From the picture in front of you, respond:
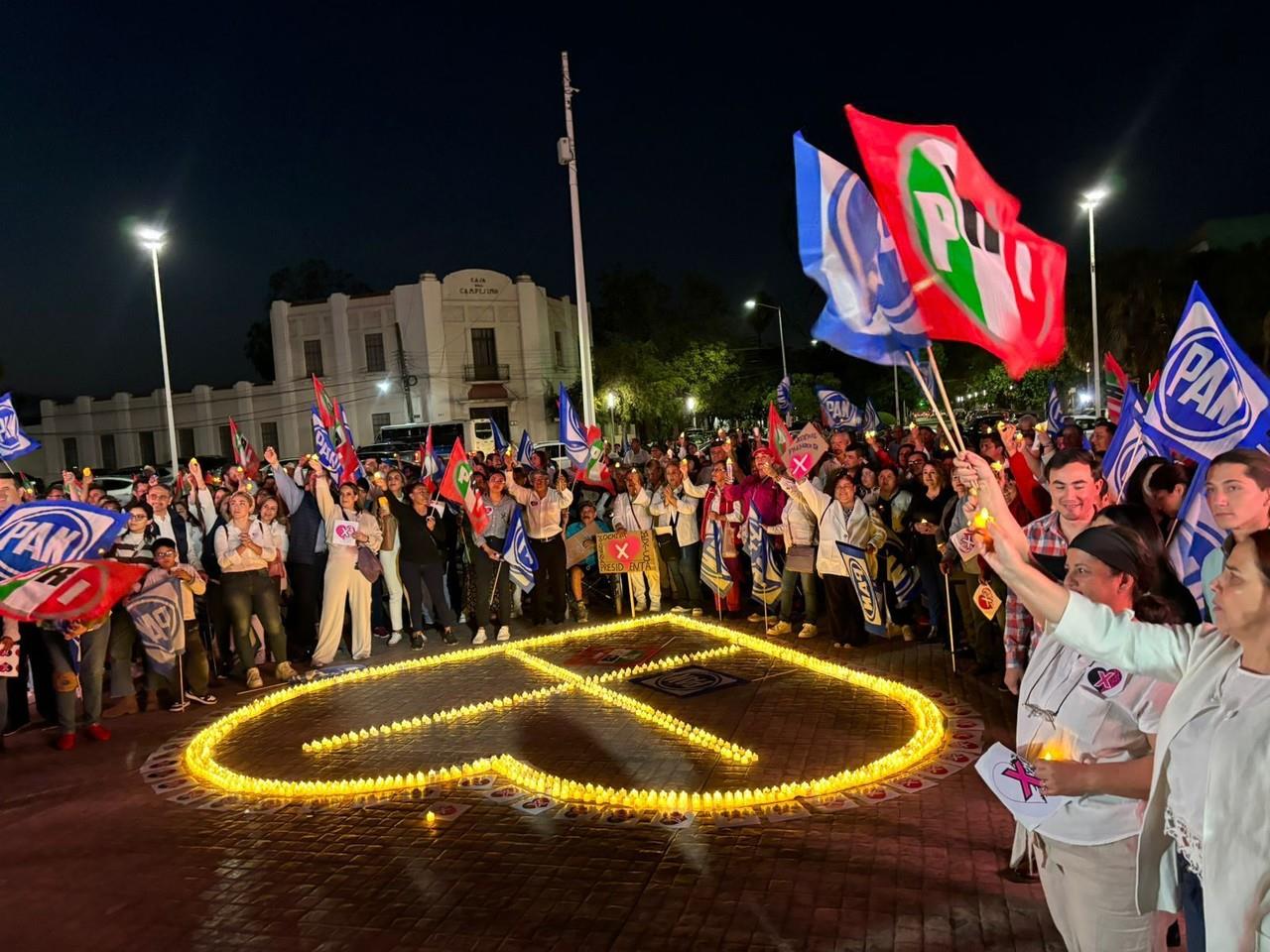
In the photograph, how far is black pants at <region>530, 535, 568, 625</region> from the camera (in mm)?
11602

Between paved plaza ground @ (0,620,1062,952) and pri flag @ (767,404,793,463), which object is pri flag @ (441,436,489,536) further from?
pri flag @ (767,404,793,463)

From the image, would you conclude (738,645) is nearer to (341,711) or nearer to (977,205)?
(341,711)

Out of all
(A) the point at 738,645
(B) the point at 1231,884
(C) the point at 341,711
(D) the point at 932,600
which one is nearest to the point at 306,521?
(C) the point at 341,711

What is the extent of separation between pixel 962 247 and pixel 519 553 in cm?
791

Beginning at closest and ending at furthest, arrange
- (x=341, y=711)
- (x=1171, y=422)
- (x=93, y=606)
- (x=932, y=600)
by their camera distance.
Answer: (x=1171, y=422) < (x=93, y=606) < (x=341, y=711) < (x=932, y=600)

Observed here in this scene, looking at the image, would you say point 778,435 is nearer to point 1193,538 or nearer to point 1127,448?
point 1127,448

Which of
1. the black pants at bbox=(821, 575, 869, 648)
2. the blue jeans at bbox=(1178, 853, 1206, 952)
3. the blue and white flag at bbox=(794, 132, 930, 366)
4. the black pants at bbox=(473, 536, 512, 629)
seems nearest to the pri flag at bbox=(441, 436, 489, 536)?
the black pants at bbox=(473, 536, 512, 629)

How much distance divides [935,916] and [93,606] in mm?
7296

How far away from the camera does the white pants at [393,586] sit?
432 inches

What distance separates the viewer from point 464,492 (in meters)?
11.4

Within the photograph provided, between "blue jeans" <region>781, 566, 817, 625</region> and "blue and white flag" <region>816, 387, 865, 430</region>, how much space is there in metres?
7.10

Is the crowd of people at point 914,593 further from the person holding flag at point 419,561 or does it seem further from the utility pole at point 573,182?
the utility pole at point 573,182

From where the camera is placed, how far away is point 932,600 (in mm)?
9555

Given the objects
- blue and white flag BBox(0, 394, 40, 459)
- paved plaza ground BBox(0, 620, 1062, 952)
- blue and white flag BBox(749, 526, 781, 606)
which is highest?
blue and white flag BBox(0, 394, 40, 459)
